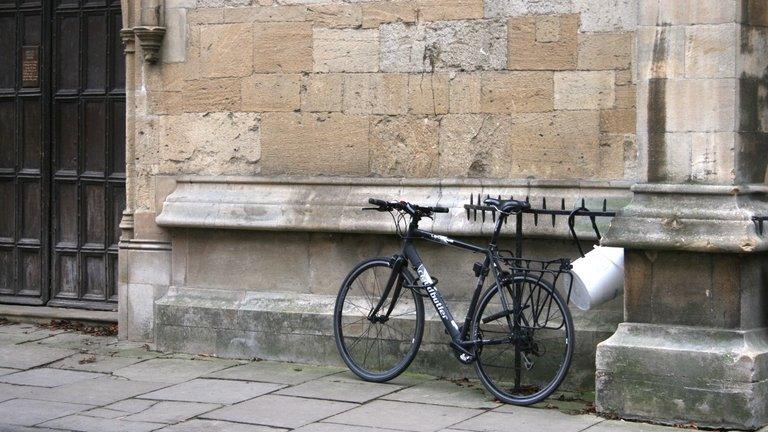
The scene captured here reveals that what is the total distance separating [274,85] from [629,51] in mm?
2588

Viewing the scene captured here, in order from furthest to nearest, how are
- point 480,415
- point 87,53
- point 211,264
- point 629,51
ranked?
point 87,53
point 211,264
point 629,51
point 480,415

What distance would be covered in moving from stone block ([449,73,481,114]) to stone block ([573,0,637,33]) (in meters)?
0.81

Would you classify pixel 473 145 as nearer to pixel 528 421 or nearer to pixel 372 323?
pixel 372 323

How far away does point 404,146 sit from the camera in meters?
9.02

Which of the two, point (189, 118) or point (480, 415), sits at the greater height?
point (189, 118)

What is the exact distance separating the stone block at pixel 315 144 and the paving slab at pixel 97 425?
2.51 m

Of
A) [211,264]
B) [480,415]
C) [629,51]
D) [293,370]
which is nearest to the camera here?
[480,415]

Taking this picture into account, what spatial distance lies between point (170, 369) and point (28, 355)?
1298mm

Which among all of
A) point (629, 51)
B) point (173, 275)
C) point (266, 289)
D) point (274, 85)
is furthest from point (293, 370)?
point (629, 51)

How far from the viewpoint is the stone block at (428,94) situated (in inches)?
349

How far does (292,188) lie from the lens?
9.37 metres

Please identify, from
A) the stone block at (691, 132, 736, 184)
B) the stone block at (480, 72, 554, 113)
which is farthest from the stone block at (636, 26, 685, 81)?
the stone block at (480, 72, 554, 113)

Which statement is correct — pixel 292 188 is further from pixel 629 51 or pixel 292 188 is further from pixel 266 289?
pixel 629 51

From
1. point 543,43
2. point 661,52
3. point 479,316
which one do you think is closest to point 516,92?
point 543,43
